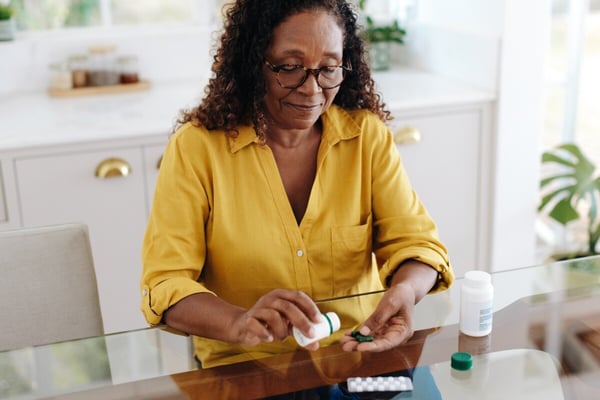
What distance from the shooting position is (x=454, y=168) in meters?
2.64

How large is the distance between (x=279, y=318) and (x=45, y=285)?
52 cm

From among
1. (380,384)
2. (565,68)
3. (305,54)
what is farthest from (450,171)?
(380,384)

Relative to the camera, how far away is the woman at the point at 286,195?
1.43 metres

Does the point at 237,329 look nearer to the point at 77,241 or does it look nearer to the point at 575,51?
the point at 77,241

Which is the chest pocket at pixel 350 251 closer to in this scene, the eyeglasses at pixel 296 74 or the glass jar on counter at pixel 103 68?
the eyeglasses at pixel 296 74

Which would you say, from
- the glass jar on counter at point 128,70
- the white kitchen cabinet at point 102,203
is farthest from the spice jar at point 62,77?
the white kitchen cabinet at point 102,203

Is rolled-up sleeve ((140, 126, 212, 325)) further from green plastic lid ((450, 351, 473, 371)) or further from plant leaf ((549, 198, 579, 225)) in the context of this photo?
plant leaf ((549, 198, 579, 225))

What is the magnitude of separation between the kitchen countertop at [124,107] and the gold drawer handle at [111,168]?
0.23 ft

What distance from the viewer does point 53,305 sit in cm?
153

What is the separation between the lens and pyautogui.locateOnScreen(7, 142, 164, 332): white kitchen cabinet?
2.25m

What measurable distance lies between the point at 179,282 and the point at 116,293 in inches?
42.0

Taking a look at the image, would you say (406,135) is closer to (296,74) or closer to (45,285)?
(296,74)

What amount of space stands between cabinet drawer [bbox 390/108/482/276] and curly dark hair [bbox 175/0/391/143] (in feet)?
3.15

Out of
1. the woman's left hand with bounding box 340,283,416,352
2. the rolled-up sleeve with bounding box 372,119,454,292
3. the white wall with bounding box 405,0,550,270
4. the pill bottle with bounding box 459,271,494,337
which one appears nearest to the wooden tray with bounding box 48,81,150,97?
the white wall with bounding box 405,0,550,270
